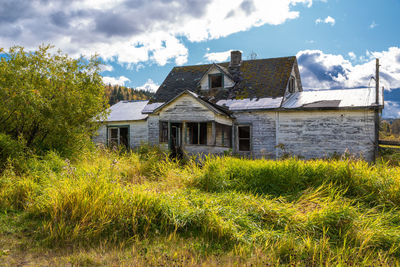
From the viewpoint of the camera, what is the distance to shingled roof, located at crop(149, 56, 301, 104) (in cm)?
1709

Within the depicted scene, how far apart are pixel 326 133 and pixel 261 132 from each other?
335 cm

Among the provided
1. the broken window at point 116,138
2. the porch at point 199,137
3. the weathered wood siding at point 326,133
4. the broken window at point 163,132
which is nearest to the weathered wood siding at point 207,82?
the porch at point 199,137

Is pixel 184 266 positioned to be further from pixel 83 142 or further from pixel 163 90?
pixel 163 90

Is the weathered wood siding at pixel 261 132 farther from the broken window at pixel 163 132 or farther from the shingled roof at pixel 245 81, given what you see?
the broken window at pixel 163 132

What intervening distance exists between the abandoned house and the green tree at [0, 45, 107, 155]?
538 cm

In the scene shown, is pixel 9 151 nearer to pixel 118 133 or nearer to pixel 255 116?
pixel 118 133

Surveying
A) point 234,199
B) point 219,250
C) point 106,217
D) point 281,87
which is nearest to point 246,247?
point 219,250

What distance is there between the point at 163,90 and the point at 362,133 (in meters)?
12.7

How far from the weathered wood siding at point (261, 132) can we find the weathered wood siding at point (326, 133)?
432 millimetres

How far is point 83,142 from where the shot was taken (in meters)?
9.58

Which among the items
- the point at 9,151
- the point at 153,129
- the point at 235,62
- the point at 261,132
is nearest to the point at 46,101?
the point at 9,151

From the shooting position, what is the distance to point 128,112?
1998 cm

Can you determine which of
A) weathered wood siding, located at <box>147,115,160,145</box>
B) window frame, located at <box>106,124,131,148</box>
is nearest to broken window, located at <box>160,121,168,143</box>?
weathered wood siding, located at <box>147,115,160,145</box>

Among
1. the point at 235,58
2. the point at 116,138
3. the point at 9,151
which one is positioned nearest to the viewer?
the point at 9,151
